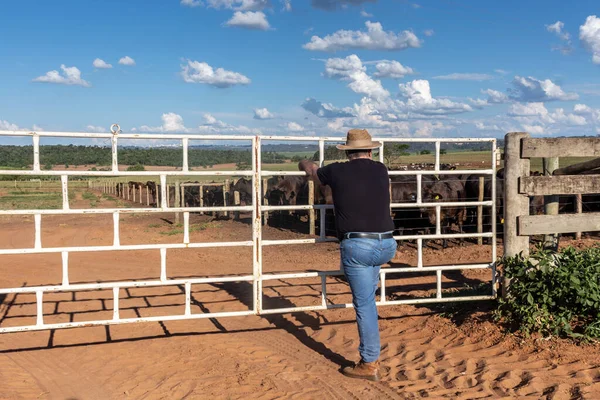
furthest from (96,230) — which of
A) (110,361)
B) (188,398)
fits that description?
(188,398)

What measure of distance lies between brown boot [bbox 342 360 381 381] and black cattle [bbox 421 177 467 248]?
1042 centimetres

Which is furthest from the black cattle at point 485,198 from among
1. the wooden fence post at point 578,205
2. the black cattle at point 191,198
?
the black cattle at point 191,198

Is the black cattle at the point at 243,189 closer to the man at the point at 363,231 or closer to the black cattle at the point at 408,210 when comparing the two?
the black cattle at the point at 408,210

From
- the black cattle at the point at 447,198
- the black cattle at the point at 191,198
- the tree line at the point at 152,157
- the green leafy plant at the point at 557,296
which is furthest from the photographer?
the black cattle at the point at 191,198

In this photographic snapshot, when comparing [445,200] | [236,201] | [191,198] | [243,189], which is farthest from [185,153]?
[191,198]

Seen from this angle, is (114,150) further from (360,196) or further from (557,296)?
(557,296)

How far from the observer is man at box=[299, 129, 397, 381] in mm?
5043

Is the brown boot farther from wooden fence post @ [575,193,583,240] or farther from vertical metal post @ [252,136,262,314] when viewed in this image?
wooden fence post @ [575,193,583,240]

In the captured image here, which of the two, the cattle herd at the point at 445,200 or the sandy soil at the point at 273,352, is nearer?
the sandy soil at the point at 273,352

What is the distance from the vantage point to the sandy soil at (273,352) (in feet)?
16.0

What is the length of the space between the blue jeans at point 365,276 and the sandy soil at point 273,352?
0.34 m

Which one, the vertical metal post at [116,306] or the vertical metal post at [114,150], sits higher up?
the vertical metal post at [114,150]

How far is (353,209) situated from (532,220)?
2540 millimetres

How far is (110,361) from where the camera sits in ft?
18.9
